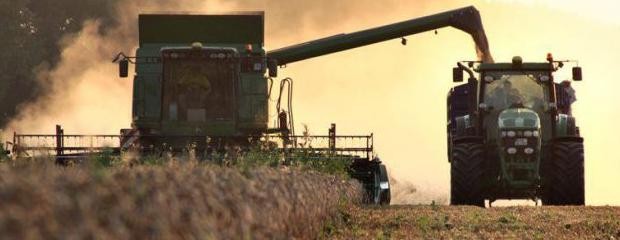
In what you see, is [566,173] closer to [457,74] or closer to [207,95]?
[457,74]

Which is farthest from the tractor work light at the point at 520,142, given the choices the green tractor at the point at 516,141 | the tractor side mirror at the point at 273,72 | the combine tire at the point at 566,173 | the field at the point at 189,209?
the field at the point at 189,209

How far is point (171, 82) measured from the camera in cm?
2753

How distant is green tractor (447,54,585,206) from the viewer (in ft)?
83.5

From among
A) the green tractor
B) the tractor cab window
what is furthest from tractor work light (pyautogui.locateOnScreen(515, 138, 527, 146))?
the tractor cab window

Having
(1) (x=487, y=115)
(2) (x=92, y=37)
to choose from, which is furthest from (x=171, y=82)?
(2) (x=92, y=37)

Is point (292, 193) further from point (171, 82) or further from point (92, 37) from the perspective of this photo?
point (92, 37)

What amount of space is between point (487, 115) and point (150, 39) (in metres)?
7.00

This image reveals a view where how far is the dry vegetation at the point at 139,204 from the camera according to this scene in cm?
474

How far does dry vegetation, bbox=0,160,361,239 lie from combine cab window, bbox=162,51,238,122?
53.0 feet

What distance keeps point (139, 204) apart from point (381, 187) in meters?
21.0

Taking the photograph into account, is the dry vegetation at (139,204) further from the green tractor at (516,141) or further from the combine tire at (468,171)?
the green tractor at (516,141)

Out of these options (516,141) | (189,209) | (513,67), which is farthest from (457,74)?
→ (189,209)

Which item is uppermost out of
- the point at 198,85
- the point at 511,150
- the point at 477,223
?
the point at 198,85

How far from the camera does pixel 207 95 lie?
2759 centimetres
